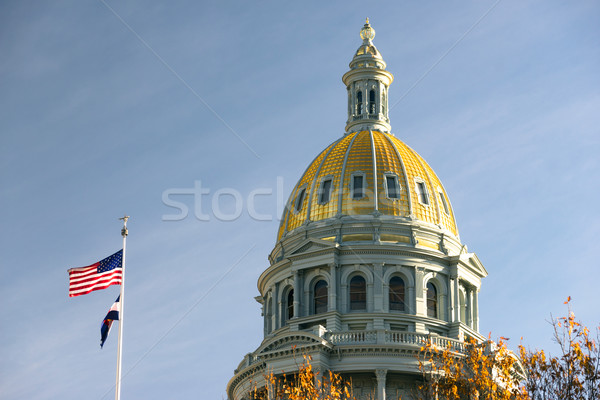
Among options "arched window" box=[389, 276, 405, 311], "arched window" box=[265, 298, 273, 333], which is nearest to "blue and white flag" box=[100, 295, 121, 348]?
"arched window" box=[389, 276, 405, 311]

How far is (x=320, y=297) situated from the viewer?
80500mm

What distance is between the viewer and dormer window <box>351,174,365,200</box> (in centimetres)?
8381

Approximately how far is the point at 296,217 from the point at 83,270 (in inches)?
1439

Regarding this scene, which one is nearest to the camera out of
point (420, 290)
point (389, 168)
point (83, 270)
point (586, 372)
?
point (586, 372)

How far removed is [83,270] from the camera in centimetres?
5081

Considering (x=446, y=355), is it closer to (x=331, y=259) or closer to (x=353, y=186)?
(x=331, y=259)

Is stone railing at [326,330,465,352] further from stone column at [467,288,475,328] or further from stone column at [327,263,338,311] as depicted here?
stone column at [467,288,475,328]

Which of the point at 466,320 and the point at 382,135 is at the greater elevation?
the point at 382,135

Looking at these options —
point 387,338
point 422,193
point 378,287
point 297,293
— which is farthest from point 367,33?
point 387,338

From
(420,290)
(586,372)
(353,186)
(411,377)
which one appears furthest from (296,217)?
(586,372)

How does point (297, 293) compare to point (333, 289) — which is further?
point (297, 293)

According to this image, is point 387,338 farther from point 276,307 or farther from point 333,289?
point 276,307

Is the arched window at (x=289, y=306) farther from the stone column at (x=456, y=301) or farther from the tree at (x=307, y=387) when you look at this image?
the stone column at (x=456, y=301)

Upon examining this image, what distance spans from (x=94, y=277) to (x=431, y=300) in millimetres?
35060
